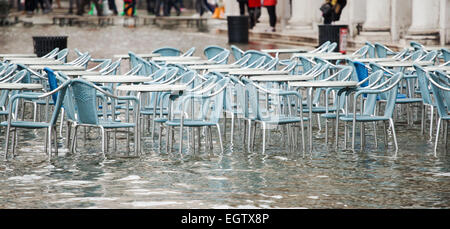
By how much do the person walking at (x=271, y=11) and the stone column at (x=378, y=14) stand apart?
293 inches

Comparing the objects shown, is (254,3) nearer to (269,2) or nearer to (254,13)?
(254,13)

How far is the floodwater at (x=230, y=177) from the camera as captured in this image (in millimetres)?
9219

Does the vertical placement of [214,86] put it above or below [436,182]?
above

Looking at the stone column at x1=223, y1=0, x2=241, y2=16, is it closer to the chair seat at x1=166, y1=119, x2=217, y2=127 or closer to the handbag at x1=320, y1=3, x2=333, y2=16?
the handbag at x1=320, y1=3, x2=333, y2=16

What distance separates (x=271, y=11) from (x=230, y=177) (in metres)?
25.2

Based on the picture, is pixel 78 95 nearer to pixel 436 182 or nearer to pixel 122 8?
pixel 436 182

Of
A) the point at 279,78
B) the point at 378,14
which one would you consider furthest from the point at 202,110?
the point at 378,14

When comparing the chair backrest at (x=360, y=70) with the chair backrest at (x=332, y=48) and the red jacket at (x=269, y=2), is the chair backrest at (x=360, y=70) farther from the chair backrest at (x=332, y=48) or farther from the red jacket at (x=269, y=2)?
the red jacket at (x=269, y=2)

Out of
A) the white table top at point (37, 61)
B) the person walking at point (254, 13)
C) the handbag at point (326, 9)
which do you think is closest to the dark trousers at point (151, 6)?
the person walking at point (254, 13)

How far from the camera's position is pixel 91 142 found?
1291cm

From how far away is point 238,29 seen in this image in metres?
33.8

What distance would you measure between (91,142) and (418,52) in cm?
592

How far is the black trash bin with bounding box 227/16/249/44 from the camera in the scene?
111 feet
